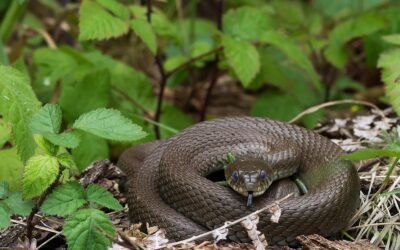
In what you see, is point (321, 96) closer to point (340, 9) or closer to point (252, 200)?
point (340, 9)

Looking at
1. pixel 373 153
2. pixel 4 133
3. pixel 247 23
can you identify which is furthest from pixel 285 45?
pixel 4 133

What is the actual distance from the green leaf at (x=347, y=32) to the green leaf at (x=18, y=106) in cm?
336

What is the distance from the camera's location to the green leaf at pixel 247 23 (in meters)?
5.90

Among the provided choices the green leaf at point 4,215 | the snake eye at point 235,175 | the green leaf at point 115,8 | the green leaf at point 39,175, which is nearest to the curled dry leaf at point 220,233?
the snake eye at point 235,175

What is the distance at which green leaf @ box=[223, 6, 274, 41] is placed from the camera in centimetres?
590

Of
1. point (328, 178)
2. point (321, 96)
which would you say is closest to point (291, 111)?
point (321, 96)

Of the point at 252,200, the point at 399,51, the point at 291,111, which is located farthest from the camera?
the point at 291,111

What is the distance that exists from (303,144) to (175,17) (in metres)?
4.73

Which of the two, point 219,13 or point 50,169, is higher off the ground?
point 219,13

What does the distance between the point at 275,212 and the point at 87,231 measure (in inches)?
41.5

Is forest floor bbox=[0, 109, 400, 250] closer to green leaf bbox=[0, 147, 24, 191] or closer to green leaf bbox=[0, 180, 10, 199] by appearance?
green leaf bbox=[0, 180, 10, 199]

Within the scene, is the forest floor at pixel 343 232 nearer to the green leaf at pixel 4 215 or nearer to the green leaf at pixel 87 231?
the green leaf at pixel 87 231

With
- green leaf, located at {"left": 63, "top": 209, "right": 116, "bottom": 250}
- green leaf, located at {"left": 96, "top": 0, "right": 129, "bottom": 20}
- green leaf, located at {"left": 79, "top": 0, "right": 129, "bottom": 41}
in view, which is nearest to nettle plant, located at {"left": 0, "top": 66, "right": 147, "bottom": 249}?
green leaf, located at {"left": 63, "top": 209, "right": 116, "bottom": 250}

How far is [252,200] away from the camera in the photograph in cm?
396
